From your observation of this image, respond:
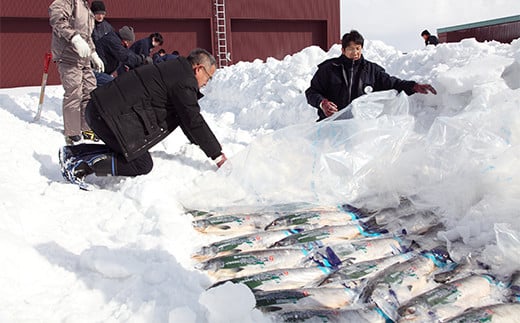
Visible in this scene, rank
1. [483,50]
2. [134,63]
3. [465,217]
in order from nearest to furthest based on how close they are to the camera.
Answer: [465,217] → [483,50] → [134,63]

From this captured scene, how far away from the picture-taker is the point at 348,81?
15.1 feet

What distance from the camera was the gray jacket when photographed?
15.9ft

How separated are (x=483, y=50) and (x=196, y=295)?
5.03 meters

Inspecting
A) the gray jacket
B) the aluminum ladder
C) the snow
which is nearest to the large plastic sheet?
the snow

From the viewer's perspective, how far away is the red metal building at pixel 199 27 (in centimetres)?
1451

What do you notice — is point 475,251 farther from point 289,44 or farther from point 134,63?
point 289,44

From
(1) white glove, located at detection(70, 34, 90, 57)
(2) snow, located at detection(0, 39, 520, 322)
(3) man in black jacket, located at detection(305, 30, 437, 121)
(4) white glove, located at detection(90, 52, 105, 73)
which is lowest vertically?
(2) snow, located at detection(0, 39, 520, 322)

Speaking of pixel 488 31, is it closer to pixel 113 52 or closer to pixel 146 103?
pixel 113 52

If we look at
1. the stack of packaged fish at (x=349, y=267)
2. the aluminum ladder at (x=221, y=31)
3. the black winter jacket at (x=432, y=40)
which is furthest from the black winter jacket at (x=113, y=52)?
the aluminum ladder at (x=221, y=31)

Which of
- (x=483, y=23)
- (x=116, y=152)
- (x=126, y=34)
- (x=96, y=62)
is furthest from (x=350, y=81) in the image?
(x=483, y=23)

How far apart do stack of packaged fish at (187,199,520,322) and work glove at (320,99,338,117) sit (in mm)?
1154

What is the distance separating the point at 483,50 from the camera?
562cm

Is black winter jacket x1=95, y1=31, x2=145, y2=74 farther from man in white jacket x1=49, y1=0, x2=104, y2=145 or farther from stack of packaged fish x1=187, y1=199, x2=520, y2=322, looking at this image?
stack of packaged fish x1=187, y1=199, x2=520, y2=322

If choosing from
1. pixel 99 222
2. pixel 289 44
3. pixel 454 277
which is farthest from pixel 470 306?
pixel 289 44
